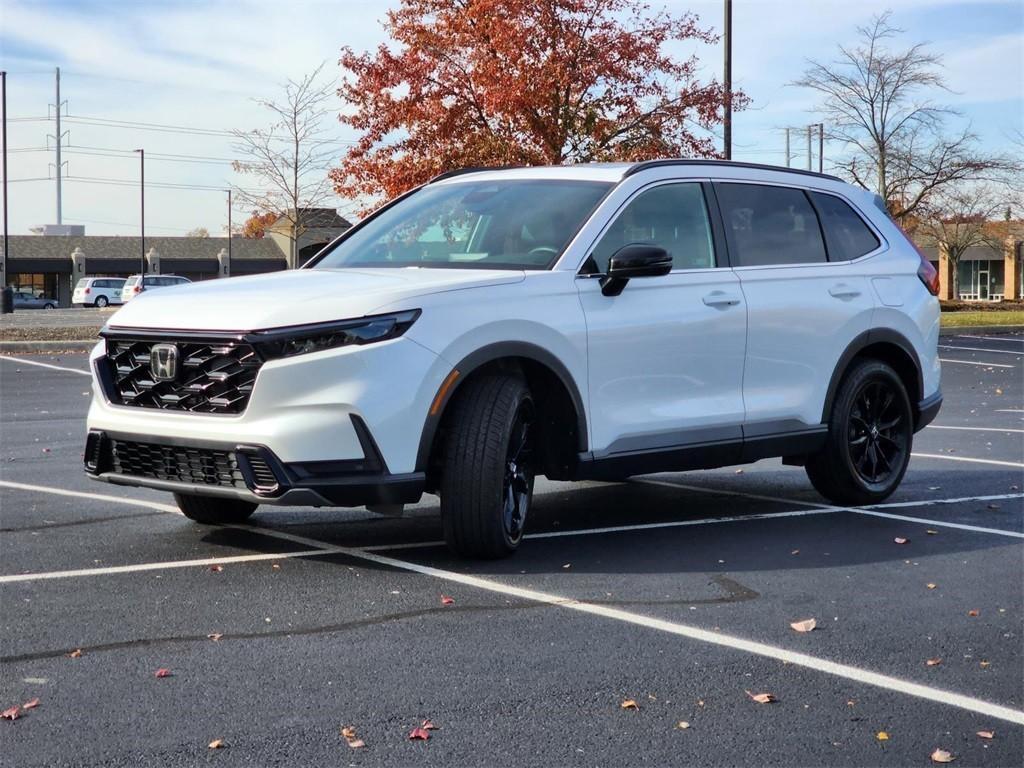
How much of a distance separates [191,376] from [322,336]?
70 cm

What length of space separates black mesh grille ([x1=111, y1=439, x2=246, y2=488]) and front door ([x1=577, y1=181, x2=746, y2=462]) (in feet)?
5.98

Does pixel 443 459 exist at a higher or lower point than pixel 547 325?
lower

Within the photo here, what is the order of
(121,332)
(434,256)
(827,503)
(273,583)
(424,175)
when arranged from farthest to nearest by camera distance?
1. (424,175)
2. (827,503)
3. (434,256)
4. (121,332)
5. (273,583)

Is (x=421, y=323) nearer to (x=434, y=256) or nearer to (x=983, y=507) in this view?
(x=434, y=256)

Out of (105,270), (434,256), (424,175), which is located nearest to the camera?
(434,256)

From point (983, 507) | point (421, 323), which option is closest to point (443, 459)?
point (421, 323)

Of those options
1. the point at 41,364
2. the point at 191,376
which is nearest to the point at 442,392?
the point at 191,376

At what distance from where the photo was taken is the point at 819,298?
8023 mm

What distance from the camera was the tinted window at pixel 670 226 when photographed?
23.4 feet

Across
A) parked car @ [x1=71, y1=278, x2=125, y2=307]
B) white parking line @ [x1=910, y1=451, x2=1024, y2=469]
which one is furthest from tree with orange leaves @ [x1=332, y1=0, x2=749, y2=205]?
parked car @ [x1=71, y1=278, x2=125, y2=307]

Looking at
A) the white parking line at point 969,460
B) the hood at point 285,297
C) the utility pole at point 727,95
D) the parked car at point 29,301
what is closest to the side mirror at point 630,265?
the hood at point 285,297

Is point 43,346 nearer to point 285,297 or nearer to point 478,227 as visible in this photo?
point 478,227

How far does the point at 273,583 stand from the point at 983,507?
4.61m

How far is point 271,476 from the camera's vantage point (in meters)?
5.95
